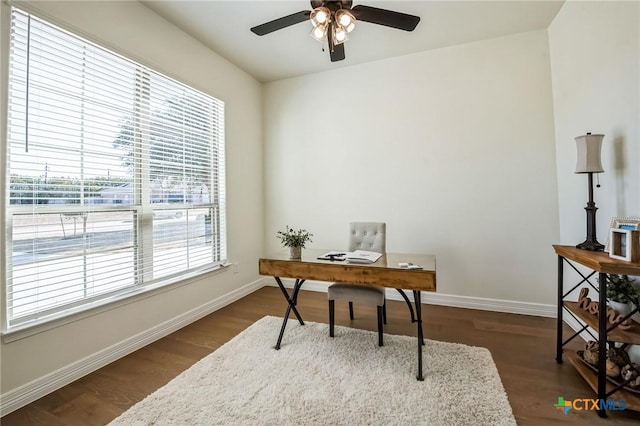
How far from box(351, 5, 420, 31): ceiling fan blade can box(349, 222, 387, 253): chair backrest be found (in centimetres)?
157

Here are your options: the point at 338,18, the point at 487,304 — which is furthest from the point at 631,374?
the point at 338,18

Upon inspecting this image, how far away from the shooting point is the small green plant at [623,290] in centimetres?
159

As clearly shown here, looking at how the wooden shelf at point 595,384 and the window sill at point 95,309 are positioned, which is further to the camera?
the window sill at point 95,309

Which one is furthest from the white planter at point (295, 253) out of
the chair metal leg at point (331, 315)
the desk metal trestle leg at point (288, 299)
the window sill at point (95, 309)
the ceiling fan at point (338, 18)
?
the ceiling fan at point (338, 18)

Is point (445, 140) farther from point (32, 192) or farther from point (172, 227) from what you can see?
point (32, 192)

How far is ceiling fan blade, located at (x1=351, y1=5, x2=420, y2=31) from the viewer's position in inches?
71.9

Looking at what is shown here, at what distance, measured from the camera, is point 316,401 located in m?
1.60

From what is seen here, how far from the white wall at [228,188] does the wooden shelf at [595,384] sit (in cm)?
311

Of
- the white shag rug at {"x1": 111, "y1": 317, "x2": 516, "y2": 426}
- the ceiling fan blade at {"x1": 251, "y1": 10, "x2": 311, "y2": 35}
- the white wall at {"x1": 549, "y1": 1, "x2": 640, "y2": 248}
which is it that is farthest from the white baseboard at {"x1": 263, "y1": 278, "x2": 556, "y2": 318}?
the ceiling fan blade at {"x1": 251, "y1": 10, "x2": 311, "y2": 35}

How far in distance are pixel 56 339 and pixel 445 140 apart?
3746 mm

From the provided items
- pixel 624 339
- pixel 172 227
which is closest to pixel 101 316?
pixel 172 227

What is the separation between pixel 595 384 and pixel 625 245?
0.81 metres

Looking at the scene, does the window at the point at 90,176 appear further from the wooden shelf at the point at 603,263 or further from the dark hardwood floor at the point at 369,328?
the wooden shelf at the point at 603,263

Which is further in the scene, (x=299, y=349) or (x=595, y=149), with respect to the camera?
(x=299, y=349)
